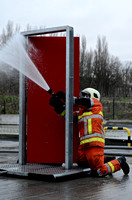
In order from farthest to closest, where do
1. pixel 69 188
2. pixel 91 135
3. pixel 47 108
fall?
pixel 47 108 → pixel 91 135 → pixel 69 188

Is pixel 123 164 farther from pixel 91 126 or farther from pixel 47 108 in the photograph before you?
pixel 47 108

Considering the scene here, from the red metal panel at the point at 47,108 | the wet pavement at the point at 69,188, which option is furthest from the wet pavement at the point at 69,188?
the red metal panel at the point at 47,108

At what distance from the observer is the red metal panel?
7.54m

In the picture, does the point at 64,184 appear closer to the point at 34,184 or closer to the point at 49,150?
the point at 34,184

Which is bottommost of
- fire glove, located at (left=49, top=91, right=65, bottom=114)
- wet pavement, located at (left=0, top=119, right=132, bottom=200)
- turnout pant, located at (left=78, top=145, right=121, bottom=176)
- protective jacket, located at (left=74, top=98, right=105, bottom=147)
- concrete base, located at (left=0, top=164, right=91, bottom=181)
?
wet pavement, located at (left=0, top=119, right=132, bottom=200)

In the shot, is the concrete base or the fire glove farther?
the fire glove

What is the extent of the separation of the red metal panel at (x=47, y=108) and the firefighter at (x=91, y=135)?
423 millimetres

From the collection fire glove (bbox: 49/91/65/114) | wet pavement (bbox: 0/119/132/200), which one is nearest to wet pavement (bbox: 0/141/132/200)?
wet pavement (bbox: 0/119/132/200)

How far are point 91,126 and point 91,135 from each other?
157mm

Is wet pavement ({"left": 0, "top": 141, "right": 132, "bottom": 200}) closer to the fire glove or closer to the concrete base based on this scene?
the concrete base

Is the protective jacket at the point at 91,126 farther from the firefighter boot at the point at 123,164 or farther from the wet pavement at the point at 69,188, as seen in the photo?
the wet pavement at the point at 69,188

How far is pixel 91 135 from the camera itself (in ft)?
23.2

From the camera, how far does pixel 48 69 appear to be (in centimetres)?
759

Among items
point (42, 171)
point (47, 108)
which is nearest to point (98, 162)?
point (42, 171)
